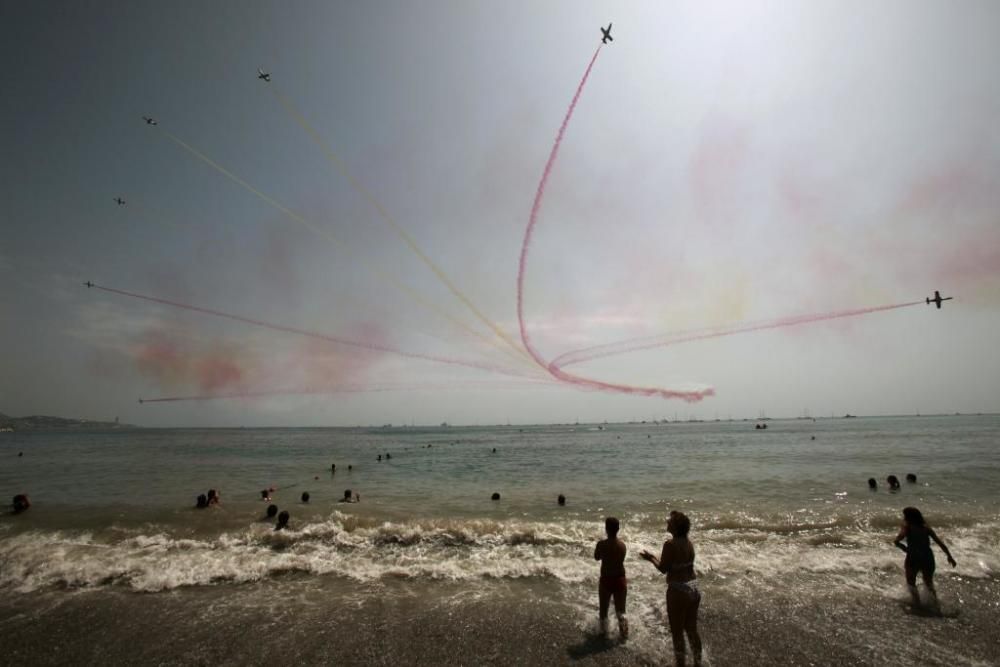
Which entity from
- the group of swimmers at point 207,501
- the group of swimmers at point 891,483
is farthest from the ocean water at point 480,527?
the group of swimmers at point 891,483

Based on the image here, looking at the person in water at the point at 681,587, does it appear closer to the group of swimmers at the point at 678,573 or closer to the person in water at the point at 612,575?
the group of swimmers at the point at 678,573

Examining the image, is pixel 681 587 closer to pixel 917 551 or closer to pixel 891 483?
pixel 917 551

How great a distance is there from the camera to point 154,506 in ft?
75.9

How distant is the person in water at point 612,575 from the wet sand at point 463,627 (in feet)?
1.31

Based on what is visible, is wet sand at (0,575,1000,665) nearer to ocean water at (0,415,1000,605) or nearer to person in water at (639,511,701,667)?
person in water at (639,511,701,667)

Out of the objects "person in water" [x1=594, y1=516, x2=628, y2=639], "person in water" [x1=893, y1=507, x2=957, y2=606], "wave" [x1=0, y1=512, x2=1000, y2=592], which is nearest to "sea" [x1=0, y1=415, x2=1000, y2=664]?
"wave" [x1=0, y1=512, x2=1000, y2=592]

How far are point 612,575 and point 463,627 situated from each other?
10.8 ft

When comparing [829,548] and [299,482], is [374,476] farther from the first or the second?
[829,548]

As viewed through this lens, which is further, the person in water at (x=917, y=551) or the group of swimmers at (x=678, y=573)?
the person in water at (x=917, y=551)

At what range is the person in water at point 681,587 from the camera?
7.23 meters

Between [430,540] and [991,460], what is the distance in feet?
167

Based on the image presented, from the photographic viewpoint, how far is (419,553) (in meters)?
14.5

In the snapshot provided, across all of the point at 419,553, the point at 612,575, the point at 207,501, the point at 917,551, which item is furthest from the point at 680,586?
the point at 207,501

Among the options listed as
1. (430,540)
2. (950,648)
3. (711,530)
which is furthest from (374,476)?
(950,648)
